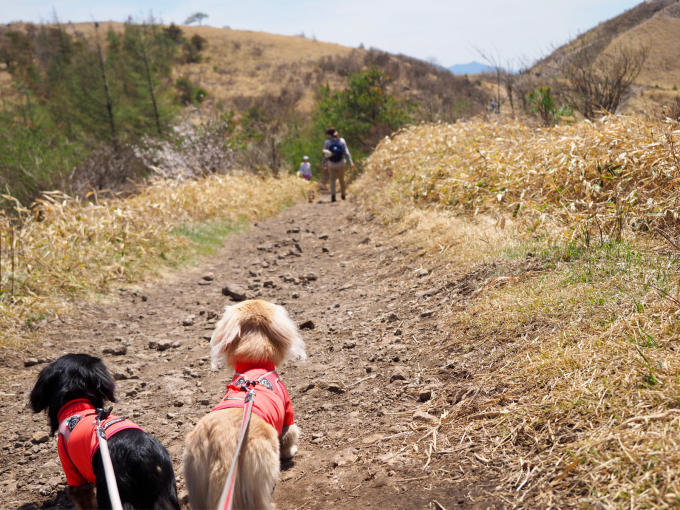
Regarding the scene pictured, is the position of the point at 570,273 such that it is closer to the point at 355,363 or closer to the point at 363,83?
the point at 355,363

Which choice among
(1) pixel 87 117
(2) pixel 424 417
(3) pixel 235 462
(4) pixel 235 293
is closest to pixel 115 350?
(4) pixel 235 293

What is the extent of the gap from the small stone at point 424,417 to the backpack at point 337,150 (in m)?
10.5

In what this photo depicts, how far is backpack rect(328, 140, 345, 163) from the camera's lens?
Result: 12633 mm

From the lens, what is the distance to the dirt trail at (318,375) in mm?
2398

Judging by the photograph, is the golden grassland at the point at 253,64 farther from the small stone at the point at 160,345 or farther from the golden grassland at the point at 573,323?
the small stone at the point at 160,345

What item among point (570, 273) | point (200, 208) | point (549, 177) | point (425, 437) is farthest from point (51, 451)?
point (200, 208)

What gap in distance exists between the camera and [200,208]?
10.2 metres

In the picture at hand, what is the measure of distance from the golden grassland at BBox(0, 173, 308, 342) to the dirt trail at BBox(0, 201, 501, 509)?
0.37 meters

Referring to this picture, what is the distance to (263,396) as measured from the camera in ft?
7.63

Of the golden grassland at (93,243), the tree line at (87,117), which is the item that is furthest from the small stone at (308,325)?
the tree line at (87,117)

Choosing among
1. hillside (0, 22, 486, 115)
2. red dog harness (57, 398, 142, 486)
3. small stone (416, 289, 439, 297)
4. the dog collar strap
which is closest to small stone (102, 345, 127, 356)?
the dog collar strap

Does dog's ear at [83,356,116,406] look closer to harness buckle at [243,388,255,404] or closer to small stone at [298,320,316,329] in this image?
harness buckle at [243,388,255,404]

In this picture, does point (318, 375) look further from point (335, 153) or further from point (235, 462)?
point (335, 153)

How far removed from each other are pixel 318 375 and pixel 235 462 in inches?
82.3
